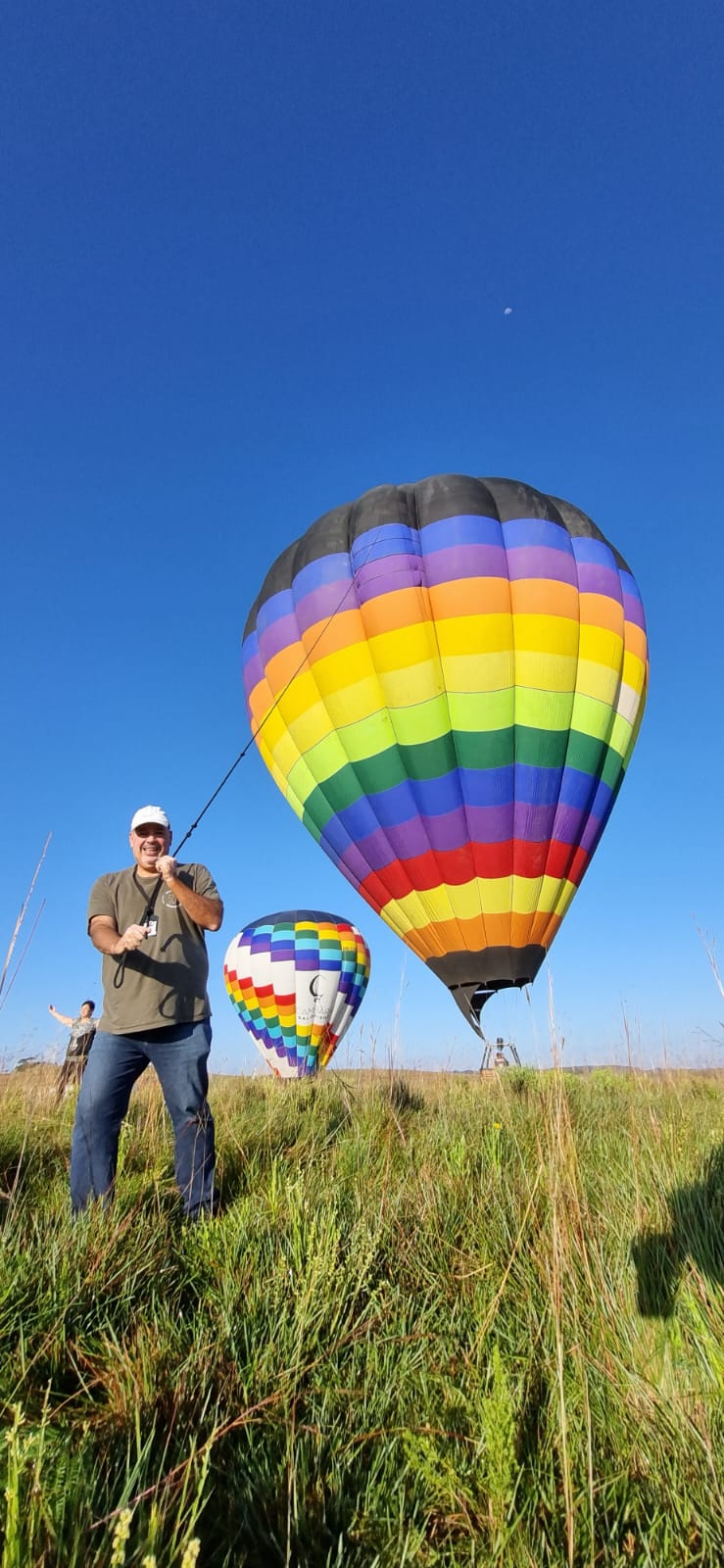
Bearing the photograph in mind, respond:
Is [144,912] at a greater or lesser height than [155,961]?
greater

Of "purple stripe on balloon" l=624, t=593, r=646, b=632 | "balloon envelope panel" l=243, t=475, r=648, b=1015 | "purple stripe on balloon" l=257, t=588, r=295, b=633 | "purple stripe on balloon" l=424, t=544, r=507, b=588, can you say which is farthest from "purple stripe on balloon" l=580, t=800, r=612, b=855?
"purple stripe on balloon" l=257, t=588, r=295, b=633

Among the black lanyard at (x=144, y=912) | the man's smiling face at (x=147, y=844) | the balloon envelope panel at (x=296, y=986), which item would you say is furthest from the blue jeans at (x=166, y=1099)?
the balloon envelope panel at (x=296, y=986)

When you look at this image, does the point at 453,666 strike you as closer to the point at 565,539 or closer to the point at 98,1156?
the point at 565,539

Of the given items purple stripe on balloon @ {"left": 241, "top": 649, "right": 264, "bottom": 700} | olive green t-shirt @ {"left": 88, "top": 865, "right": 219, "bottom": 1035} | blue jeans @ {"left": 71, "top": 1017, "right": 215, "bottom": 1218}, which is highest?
purple stripe on balloon @ {"left": 241, "top": 649, "right": 264, "bottom": 700}

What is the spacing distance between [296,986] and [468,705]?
8.74m

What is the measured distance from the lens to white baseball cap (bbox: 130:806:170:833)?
3.53 meters

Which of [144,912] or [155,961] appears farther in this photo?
[144,912]

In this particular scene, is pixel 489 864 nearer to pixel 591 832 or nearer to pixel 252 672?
pixel 591 832

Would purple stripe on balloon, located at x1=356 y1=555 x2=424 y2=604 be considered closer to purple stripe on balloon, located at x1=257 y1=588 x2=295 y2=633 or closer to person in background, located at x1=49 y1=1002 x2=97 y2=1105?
purple stripe on balloon, located at x1=257 y1=588 x2=295 y2=633

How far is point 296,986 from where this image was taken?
15008 mm

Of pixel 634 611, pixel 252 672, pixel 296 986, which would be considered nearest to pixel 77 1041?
pixel 252 672

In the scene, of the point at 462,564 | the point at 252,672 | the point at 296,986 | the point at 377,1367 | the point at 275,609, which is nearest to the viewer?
the point at 377,1367

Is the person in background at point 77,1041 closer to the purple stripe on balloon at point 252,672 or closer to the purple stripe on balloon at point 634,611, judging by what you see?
the purple stripe on balloon at point 252,672

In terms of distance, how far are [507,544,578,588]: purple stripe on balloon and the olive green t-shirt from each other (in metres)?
5.88
